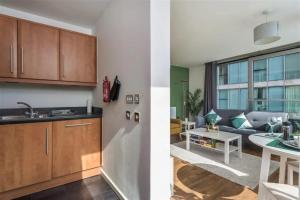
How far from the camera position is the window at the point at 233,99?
15.6 ft

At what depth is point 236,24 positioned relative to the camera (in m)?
2.67

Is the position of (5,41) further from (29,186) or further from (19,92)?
(29,186)

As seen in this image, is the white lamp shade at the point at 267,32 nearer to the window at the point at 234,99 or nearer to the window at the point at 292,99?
the window at the point at 292,99

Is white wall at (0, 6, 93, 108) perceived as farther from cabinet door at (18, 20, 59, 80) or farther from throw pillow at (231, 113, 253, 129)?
throw pillow at (231, 113, 253, 129)

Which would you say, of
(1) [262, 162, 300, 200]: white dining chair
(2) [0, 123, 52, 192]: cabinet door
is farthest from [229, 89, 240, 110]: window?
(2) [0, 123, 52, 192]: cabinet door

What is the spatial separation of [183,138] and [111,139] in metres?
2.86

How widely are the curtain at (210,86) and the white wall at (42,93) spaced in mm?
4030

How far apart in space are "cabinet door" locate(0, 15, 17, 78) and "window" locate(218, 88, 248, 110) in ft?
17.6

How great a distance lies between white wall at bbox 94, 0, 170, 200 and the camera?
1.31 meters

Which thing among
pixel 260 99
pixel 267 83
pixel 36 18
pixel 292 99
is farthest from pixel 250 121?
pixel 36 18

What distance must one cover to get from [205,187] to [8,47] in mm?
2987

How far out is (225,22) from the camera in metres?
2.60

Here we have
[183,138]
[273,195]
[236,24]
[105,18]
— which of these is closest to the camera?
[273,195]

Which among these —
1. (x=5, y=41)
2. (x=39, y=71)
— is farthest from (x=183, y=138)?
(x=5, y=41)
